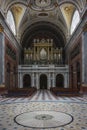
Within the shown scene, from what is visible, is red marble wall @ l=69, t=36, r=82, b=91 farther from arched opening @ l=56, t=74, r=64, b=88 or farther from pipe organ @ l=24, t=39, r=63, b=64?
pipe organ @ l=24, t=39, r=63, b=64

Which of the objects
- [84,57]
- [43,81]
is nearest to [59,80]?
[43,81]

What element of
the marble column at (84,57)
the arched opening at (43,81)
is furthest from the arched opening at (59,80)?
the marble column at (84,57)

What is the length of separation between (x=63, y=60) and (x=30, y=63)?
6.00 meters

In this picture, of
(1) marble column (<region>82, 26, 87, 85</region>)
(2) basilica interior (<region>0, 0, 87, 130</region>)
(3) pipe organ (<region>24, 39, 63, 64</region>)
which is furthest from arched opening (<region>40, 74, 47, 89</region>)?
(1) marble column (<region>82, 26, 87, 85</region>)

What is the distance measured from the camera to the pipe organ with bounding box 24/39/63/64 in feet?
95.3

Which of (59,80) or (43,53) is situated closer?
(59,80)

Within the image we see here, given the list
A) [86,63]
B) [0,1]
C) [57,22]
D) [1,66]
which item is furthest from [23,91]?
[57,22]

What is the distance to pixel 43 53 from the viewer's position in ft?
95.5

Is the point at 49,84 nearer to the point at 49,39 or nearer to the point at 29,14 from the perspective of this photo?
the point at 49,39

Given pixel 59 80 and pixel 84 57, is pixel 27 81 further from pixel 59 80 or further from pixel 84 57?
pixel 84 57

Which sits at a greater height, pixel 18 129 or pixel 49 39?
pixel 49 39

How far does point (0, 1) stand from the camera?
53.7 ft

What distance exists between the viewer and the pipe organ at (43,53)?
29.1 metres

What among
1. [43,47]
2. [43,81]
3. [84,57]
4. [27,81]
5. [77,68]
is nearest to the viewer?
[84,57]
